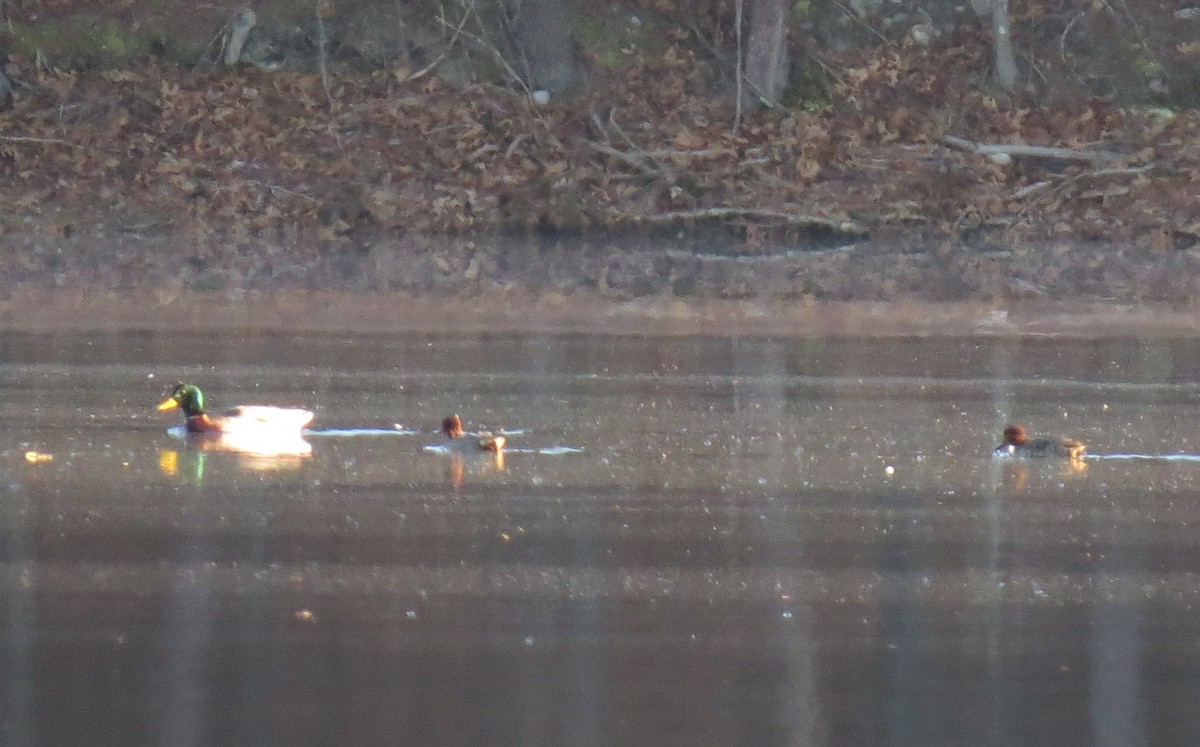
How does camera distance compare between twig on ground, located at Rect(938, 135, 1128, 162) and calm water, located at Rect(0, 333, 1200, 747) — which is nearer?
calm water, located at Rect(0, 333, 1200, 747)

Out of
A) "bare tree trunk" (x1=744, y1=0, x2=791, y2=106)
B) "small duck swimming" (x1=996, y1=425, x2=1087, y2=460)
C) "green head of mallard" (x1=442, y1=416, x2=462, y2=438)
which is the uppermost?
"bare tree trunk" (x1=744, y1=0, x2=791, y2=106)

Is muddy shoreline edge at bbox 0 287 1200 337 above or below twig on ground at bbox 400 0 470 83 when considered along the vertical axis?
below

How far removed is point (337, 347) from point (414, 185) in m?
4.44

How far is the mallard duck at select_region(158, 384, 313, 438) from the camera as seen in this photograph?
10.2m

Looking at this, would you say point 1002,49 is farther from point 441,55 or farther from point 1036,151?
point 441,55

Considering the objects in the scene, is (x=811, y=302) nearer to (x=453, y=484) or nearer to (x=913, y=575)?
(x=453, y=484)

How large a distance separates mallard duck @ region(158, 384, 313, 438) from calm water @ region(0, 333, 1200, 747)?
22 centimetres

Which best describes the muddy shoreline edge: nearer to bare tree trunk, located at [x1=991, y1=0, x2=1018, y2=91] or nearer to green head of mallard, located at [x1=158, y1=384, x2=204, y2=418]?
bare tree trunk, located at [x1=991, y1=0, x2=1018, y2=91]

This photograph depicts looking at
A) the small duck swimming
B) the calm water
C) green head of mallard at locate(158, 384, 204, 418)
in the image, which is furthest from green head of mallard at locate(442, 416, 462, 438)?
the small duck swimming

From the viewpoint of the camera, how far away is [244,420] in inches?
405

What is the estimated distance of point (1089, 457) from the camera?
10.0m

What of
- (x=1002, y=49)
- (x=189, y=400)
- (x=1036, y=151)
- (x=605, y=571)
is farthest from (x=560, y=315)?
(x=605, y=571)

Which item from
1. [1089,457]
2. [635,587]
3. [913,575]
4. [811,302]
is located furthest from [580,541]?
[811,302]

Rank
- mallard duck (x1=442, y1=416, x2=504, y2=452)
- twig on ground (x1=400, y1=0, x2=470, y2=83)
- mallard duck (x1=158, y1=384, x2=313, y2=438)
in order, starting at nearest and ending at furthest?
mallard duck (x1=442, y1=416, x2=504, y2=452)
mallard duck (x1=158, y1=384, x2=313, y2=438)
twig on ground (x1=400, y1=0, x2=470, y2=83)
